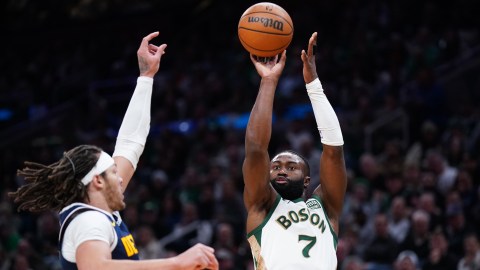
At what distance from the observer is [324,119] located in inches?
232

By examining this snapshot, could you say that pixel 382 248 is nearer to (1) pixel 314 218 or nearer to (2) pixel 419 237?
(2) pixel 419 237

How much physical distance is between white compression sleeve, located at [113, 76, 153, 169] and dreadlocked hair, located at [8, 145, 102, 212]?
0.72 m

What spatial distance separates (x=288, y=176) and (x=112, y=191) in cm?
178

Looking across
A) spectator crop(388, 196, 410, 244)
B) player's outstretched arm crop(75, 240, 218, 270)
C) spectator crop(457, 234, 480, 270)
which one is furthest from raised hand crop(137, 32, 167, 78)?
spectator crop(388, 196, 410, 244)

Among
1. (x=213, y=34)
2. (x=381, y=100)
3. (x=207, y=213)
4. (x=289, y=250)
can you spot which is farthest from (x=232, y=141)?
(x=289, y=250)

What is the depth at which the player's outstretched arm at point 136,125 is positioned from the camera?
203 inches

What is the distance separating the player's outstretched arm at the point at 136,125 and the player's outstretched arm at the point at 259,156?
70 cm

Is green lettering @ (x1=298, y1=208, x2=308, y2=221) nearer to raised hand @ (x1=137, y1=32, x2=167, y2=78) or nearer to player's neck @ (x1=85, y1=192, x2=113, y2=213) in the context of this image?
raised hand @ (x1=137, y1=32, x2=167, y2=78)

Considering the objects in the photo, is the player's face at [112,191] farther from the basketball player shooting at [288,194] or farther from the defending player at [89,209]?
the basketball player shooting at [288,194]

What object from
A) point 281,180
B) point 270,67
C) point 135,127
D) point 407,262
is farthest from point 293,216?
point 407,262

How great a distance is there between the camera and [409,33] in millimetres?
14430

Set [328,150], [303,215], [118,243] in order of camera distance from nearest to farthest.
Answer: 1. [118,243]
2. [303,215]
3. [328,150]

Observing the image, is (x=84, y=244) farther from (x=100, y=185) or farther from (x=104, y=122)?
(x=104, y=122)

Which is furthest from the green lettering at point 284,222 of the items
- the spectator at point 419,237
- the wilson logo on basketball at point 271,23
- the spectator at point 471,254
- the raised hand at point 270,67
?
the spectator at point 419,237
